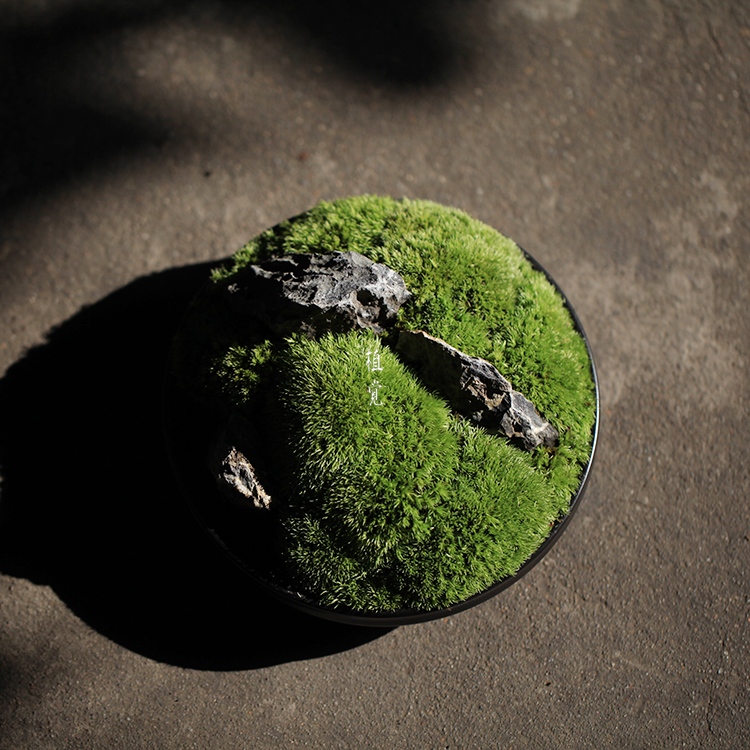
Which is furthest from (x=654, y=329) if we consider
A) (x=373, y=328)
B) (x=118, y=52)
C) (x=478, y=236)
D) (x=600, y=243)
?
(x=118, y=52)

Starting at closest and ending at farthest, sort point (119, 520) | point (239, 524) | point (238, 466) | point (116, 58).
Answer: point (238, 466), point (239, 524), point (119, 520), point (116, 58)

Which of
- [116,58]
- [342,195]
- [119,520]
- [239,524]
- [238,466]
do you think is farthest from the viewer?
[116,58]

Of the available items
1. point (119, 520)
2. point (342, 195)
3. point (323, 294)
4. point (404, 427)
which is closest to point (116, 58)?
point (342, 195)

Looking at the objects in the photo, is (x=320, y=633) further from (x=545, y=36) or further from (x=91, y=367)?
(x=545, y=36)

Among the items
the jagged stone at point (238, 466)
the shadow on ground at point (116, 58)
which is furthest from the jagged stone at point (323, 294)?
the shadow on ground at point (116, 58)

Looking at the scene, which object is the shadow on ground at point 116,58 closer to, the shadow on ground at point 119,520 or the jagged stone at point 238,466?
the shadow on ground at point 119,520

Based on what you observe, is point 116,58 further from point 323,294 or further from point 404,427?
point 404,427
